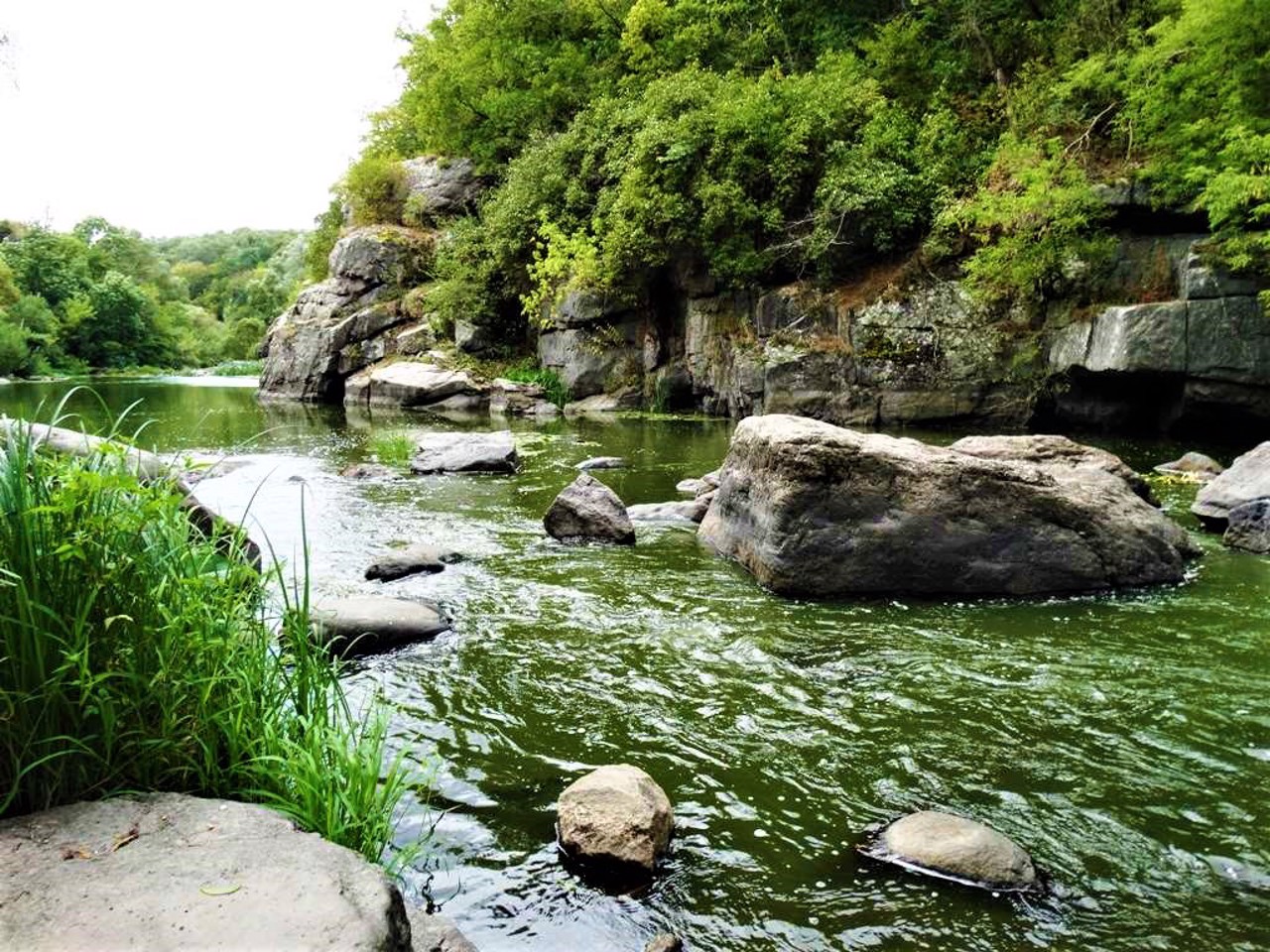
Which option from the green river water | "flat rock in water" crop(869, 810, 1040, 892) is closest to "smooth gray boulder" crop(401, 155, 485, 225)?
the green river water

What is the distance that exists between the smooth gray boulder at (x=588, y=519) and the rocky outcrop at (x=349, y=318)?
24831mm

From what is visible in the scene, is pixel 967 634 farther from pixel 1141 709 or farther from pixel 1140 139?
pixel 1140 139

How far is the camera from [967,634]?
6734 millimetres

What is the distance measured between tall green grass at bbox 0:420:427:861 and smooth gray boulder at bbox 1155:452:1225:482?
13.1 meters

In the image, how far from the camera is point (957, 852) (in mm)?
3654

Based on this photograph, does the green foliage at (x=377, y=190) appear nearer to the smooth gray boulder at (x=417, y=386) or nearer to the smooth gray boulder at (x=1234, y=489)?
the smooth gray boulder at (x=417, y=386)

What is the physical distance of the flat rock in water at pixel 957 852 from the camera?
3.56 metres

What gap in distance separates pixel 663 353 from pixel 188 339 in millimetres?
79000

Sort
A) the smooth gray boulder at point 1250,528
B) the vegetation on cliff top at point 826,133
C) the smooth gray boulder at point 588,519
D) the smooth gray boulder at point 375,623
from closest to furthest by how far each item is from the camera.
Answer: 1. the smooth gray boulder at point 375,623
2. the smooth gray boulder at point 1250,528
3. the smooth gray boulder at point 588,519
4. the vegetation on cliff top at point 826,133

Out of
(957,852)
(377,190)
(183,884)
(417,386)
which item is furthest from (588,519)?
(377,190)

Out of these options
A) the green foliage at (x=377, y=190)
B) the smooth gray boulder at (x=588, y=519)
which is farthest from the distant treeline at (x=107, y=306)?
the smooth gray boulder at (x=588, y=519)

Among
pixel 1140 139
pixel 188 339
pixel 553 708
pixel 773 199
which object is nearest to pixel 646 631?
pixel 553 708

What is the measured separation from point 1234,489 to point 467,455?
37.4ft

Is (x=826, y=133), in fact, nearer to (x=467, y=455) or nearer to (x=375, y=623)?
(x=467, y=455)
